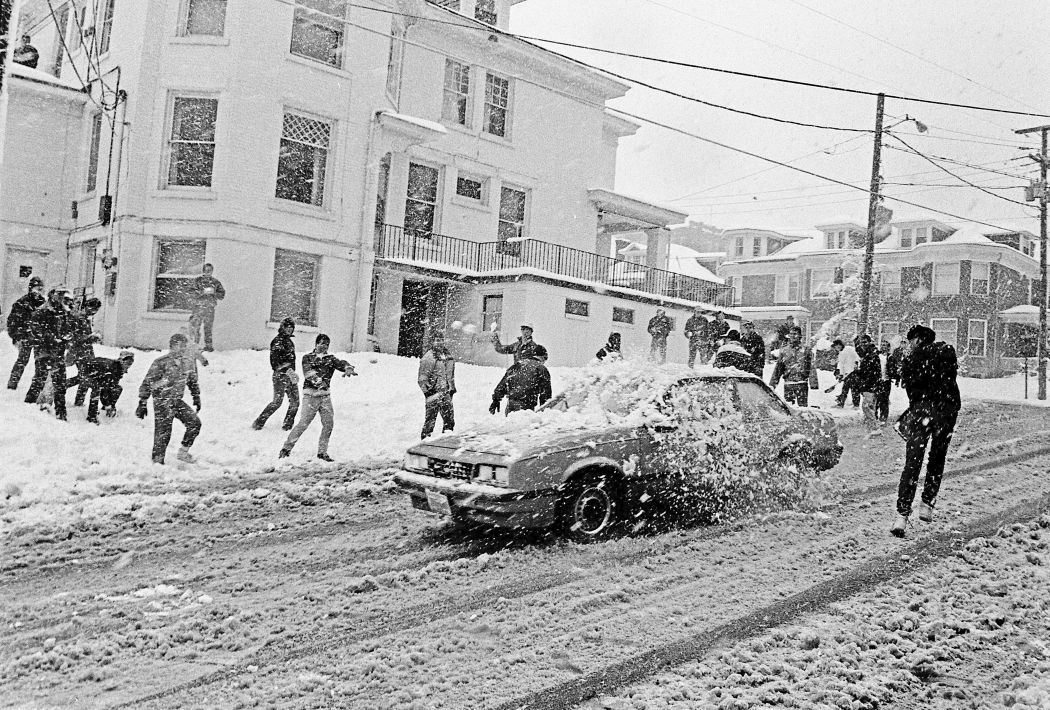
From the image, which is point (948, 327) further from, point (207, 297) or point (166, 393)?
point (166, 393)

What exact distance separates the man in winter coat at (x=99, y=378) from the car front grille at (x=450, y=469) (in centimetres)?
565

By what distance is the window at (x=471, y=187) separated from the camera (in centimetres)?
2212

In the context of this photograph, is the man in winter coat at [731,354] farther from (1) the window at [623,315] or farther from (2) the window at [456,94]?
(2) the window at [456,94]

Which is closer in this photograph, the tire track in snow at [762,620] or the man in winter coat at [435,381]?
the tire track in snow at [762,620]

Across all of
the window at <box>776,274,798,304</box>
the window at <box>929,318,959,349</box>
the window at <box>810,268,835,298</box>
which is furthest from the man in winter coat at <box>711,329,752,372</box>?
the window at <box>776,274,798,304</box>

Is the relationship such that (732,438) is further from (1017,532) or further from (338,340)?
(338,340)

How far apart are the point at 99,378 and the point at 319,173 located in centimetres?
901

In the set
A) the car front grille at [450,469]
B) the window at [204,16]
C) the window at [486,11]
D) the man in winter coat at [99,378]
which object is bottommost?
the car front grille at [450,469]

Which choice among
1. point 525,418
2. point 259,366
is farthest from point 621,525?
point 259,366

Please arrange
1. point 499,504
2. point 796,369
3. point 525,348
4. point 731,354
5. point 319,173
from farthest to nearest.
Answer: point 319,173 < point 796,369 < point 731,354 < point 525,348 < point 499,504

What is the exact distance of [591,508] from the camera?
631 cm

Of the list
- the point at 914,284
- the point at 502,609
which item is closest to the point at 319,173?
the point at 502,609

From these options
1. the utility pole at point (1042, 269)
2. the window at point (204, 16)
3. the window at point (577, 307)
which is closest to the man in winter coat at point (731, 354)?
the window at point (577, 307)

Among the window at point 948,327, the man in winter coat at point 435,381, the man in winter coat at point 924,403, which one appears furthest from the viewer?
the window at point 948,327
